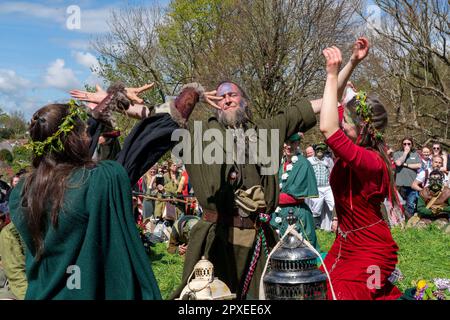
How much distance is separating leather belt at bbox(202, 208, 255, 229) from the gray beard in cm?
59

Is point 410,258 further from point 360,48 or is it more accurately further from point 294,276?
point 294,276

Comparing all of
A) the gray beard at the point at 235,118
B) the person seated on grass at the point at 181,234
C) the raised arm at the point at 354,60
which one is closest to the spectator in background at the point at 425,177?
the person seated on grass at the point at 181,234

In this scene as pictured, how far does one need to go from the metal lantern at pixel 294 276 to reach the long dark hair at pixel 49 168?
1047 millimetres

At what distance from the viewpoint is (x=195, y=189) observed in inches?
170

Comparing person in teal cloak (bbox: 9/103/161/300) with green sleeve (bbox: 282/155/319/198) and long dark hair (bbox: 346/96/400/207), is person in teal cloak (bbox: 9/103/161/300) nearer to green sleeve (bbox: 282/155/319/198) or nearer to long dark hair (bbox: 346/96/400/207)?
long dark hair (bbox: 346/96/400/207)

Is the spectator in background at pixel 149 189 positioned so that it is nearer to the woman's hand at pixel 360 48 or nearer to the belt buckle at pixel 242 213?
the belt buckle at pixel 242 213

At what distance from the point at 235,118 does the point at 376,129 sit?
1131 mm

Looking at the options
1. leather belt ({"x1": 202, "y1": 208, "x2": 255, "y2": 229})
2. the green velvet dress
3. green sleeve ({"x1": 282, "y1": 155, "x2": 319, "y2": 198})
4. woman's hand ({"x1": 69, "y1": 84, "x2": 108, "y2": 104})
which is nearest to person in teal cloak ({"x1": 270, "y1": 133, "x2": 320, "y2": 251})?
green sleeve ({"x1": 282, "y1": 155, "x2": 319, "y2": 198})

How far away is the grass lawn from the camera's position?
704 centimetres

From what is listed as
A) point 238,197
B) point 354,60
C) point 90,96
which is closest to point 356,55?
point 354,60

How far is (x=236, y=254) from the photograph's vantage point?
421 centimetres

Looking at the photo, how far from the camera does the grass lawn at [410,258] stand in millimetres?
7035
